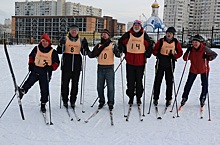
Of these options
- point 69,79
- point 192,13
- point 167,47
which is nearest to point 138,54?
point 167,47

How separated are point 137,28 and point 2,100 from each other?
3.77 meters

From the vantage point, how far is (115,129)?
5.10 m

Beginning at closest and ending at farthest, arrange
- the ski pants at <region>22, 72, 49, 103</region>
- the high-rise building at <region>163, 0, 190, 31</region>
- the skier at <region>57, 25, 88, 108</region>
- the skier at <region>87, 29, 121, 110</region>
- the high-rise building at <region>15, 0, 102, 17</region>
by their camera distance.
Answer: the ski pants at <region>22, 72, 49, 103</region>, the skier at <region>87, 29, 121, 110</region>, the skier at <region>57, 25, 88, 108</region>, the high-rise building at <region>163, 0, 190, 31</region>, the high-rise building at <region>15, 0, 102, 17</region>

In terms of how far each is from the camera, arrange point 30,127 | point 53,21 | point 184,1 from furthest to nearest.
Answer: point 184,1 < point 53,21 < point 30,127

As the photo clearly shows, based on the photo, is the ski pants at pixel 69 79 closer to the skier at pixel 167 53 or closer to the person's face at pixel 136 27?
the person's face at pixel 136 27

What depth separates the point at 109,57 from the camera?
229 inches

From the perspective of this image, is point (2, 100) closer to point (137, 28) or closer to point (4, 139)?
point (4, 139)

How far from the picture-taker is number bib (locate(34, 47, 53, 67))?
5.57 metres

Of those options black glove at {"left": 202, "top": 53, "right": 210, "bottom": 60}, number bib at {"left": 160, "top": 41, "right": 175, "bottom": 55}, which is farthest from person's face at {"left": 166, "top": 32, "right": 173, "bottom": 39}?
black glove at {"left": 202, "top": 53, "right": 210, "bottom": 60}

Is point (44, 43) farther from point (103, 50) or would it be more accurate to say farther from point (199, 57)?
point (199, 57)

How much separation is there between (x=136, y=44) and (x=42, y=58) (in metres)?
1.97

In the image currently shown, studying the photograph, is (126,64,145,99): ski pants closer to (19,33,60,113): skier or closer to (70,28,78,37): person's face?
(70,28,78,37): person's face

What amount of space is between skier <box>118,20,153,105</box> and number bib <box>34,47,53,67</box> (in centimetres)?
151

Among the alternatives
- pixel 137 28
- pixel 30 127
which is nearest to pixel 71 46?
pixel 137 28
